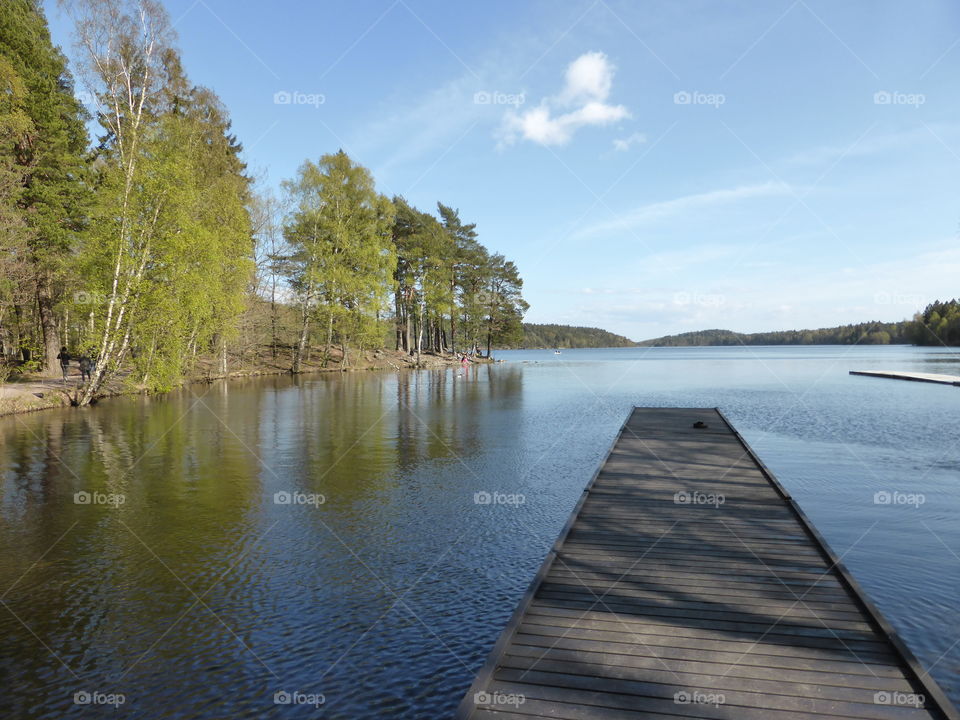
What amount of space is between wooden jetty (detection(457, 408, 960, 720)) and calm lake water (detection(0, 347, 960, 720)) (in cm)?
101

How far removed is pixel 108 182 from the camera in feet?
95.0

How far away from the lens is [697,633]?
6055 millimetres

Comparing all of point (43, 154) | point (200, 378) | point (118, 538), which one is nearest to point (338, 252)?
point (200, 378)

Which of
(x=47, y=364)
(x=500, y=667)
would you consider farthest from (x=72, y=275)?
(x=500, y=667)

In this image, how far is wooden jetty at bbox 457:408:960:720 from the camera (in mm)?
4867

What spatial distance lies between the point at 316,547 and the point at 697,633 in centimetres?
694

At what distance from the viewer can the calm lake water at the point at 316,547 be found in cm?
645

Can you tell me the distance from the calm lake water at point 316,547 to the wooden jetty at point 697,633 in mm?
1012

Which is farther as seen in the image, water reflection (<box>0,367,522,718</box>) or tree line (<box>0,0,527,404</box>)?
tree line (<box>0,0,527,404</box>)

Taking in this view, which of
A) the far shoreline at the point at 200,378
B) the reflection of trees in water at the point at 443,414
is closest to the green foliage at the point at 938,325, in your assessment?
the far shoreline at the point at 200,378

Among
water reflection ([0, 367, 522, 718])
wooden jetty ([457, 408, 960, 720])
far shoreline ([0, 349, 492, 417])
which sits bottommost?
water reflection ([0, 367, 522, 718])

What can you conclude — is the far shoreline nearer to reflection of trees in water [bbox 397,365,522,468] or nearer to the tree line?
the tree line

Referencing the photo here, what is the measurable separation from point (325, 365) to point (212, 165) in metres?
21.4

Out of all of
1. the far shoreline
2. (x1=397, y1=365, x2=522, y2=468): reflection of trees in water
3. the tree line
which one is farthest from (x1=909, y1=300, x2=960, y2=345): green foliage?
the tree line
